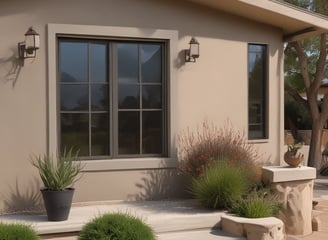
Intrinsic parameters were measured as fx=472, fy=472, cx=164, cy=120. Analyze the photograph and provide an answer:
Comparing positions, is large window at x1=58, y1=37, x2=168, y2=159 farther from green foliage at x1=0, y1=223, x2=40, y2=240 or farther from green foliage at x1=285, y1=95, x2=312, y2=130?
green foliage at x1=285, y1=95, x2=312, y2=130

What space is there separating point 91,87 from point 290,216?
3.66 m

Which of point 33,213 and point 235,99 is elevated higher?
point 235,99

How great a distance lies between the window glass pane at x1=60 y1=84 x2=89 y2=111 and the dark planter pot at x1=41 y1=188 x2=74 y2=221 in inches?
63.9

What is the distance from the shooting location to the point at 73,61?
7.38 metres

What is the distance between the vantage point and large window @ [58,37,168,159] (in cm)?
738

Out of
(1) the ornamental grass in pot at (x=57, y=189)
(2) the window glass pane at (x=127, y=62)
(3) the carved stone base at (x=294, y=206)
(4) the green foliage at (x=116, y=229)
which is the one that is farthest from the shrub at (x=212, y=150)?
(4) the green foliage at (x=116, y=229)

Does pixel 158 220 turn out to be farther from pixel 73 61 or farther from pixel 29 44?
pixel 29 44

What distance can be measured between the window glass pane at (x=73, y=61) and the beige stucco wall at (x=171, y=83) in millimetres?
311

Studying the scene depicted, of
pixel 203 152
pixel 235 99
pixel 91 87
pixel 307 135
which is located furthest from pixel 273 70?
pixel 307 135

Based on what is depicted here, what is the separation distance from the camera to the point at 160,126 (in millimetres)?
7883

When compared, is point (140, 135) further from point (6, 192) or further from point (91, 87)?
point (6, 192)

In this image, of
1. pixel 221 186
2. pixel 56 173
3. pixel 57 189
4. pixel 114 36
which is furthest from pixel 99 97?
pixel 221 186

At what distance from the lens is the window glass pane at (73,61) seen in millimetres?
7332

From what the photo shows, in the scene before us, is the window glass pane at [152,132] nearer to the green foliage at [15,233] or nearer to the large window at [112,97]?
the large window at [112,97]
